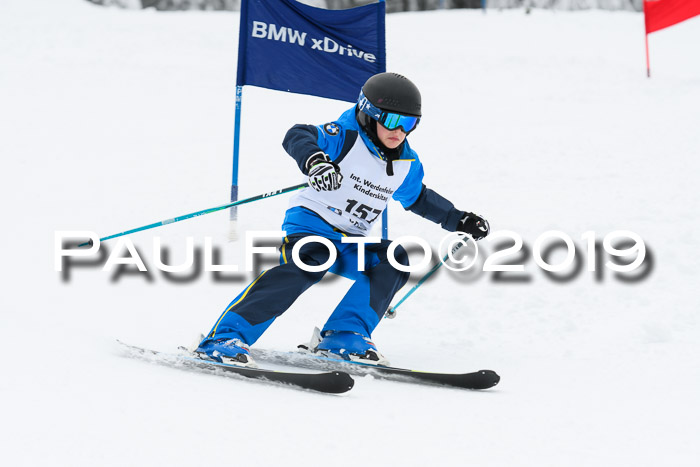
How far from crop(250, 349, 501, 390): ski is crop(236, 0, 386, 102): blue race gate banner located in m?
2.81

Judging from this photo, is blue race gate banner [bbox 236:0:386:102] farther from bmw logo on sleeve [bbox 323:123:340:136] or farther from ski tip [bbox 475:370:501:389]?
ski tip [bbox 475:370:501:389]

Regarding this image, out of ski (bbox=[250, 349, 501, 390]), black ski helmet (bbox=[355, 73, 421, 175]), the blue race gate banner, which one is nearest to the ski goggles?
black ski helmet (bbox=[355, 73, 421, 175])

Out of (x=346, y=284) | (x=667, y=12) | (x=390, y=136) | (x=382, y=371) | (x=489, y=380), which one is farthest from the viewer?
(x=667, y=12)

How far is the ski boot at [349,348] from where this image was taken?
3423 millimetres

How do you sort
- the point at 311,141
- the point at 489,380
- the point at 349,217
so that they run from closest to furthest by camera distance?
the point at 489,380
the point at 311,141
the point at 349,217

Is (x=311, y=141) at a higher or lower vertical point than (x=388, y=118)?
lower

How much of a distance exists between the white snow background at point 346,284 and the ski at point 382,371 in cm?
8

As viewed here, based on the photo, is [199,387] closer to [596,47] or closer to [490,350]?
[490,350]

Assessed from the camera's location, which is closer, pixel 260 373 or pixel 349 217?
pixel 260 373

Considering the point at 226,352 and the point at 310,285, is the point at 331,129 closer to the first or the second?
the point at 310,285

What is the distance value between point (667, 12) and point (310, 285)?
10.2 m

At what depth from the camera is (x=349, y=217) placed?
3.74 meters

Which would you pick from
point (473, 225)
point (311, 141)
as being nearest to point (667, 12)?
point (473, 225)

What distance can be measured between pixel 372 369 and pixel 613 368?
1.27 m
